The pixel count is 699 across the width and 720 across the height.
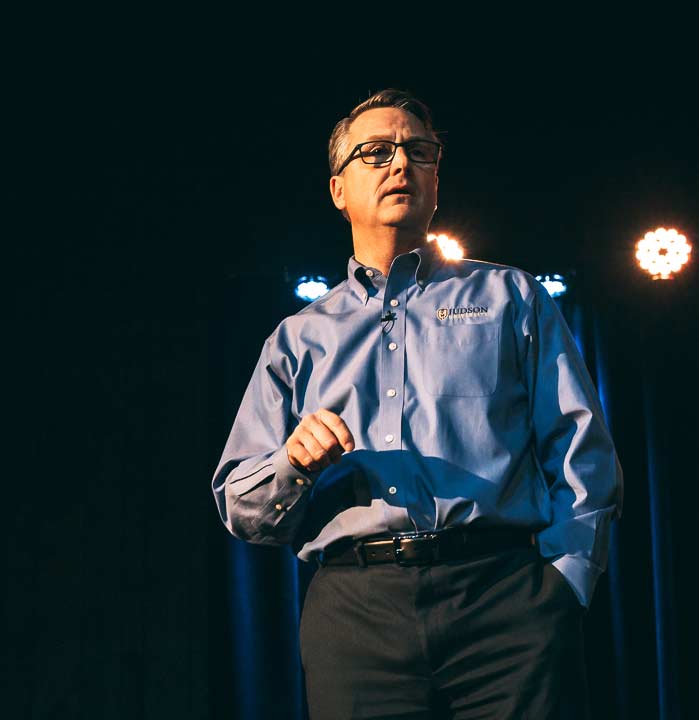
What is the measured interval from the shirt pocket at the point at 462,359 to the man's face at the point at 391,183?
29cm

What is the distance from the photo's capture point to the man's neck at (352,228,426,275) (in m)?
1.84

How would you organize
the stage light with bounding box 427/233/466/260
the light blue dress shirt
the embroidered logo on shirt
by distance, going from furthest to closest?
1. the stage light with bounding box 427/233/466/260
2. the embroidered logo on shirt
3. the light blue dress shirt

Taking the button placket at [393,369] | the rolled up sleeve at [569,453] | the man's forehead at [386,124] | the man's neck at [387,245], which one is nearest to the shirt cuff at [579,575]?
the rolled up sleeve at [569,453]

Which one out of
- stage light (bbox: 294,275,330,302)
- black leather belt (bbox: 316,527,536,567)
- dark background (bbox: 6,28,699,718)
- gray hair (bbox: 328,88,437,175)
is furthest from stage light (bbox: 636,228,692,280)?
black leather belt (bbox: 316,527,536,567)

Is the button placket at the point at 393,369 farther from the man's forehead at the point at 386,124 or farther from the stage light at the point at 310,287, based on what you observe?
the stage light at the point at 310,287

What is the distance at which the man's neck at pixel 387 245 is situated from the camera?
1840mm

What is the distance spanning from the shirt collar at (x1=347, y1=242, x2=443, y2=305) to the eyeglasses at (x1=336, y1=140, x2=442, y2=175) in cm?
20

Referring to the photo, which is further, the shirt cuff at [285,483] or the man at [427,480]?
the shirt cuff at [285,483]

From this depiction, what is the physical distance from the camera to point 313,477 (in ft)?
4.96

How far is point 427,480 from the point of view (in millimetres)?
1498

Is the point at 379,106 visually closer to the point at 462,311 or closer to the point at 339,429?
the point at 462,311

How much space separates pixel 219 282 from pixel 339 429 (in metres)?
2.60

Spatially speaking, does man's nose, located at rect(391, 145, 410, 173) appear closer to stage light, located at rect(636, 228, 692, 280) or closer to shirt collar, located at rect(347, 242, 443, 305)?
shirt collar, located at rect(347, 242, 443, 305)

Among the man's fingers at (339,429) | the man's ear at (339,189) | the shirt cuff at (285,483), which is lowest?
the shirt cuff at (285,483)
